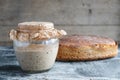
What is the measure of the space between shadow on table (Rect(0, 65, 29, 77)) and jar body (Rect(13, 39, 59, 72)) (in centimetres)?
2

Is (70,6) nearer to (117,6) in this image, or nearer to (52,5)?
(52,5)

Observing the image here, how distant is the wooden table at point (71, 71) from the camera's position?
1.98ft

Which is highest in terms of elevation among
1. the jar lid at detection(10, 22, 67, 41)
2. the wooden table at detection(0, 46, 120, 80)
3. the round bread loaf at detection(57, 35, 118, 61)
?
the jar lid at detection(10, 22, 67, 41)

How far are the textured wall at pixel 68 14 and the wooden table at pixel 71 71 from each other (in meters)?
0.34

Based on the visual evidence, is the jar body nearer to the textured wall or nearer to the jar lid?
the jar lid

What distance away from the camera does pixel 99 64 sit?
2.42 feet

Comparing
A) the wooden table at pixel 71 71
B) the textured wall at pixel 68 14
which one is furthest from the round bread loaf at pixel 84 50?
the textured wall at pixel 68 14

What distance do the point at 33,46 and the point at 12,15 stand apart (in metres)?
0.52

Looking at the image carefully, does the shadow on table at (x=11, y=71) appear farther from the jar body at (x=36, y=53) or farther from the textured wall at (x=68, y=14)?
the textured wall at (x=68, y=14)

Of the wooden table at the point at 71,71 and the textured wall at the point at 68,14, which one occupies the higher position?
the textured wall at the point at 68,14

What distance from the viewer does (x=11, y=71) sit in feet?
2.17

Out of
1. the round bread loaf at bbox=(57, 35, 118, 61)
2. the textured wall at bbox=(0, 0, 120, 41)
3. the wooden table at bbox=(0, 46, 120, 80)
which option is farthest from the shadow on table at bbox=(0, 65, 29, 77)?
the textured wall at bbox=(0, 0, 120, 41)

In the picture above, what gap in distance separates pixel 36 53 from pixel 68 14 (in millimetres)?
518

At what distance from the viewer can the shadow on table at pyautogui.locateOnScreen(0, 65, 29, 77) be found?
0.63m
